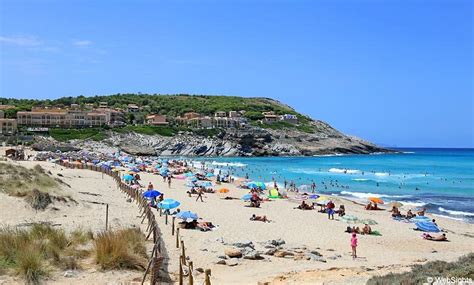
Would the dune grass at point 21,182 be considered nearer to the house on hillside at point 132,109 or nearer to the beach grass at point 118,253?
the beach grass at point 118,253

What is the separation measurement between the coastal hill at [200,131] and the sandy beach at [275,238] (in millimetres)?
63159

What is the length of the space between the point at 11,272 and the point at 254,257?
605cm

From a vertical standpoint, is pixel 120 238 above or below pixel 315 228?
above

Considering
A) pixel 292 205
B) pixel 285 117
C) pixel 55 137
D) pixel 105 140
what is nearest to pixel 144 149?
pixel 105 140

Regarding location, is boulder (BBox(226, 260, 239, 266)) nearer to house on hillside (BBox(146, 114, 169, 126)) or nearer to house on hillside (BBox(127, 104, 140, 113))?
house on hillside (BBox(146, 114, 169, 126))

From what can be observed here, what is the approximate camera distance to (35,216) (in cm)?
1542

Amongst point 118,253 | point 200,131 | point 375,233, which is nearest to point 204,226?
point 375,233

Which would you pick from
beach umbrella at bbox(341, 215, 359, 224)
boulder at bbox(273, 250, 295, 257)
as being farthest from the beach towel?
boulder at bbox(273, 250, 295, 257)

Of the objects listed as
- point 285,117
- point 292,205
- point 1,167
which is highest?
point 285,117

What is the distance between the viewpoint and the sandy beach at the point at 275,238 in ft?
33.9

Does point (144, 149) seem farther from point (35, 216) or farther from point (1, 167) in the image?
point (35, 216)

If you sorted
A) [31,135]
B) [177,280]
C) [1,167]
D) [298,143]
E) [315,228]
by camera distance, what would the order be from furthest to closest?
[298,143] < [31,135] < [1,167] < [315,228] < [177,280]

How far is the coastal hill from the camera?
316ft

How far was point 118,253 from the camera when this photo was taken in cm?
955
